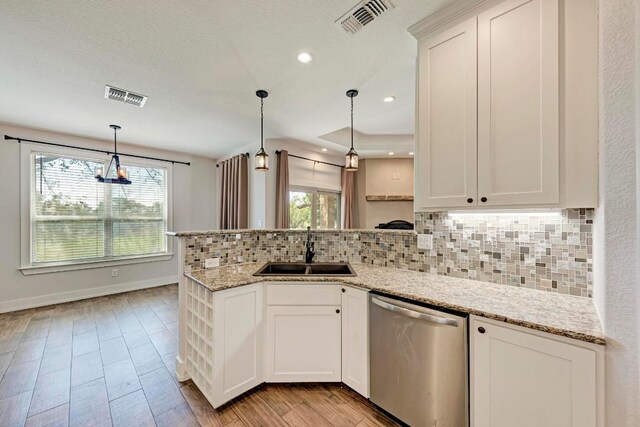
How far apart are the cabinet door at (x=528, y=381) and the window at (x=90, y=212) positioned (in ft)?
18.1

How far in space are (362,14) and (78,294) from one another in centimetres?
558

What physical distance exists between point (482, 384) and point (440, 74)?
183 cm

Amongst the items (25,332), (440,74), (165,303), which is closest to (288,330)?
(440,74)

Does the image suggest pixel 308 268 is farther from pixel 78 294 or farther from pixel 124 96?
pixel 78 294

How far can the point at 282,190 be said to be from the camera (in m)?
4.25

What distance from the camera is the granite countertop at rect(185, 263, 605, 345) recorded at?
1.09 meters

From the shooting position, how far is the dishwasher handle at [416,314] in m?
1.32

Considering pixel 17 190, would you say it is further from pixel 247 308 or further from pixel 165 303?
pixel 247 308

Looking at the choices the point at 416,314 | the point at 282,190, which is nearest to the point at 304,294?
the point at 416,314

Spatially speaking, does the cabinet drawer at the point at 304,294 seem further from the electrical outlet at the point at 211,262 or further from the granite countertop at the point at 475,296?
the electrical outlet at the point at 211,262

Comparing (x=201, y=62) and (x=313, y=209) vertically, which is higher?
(x=201, y=62)


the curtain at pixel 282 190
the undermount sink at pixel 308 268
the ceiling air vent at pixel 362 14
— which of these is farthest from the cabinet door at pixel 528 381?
the curtain at pixel 282 190

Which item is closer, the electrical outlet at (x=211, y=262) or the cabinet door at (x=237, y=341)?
the cabinet door at (x=237, y=341)

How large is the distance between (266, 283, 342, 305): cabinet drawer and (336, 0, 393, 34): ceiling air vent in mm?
1849
